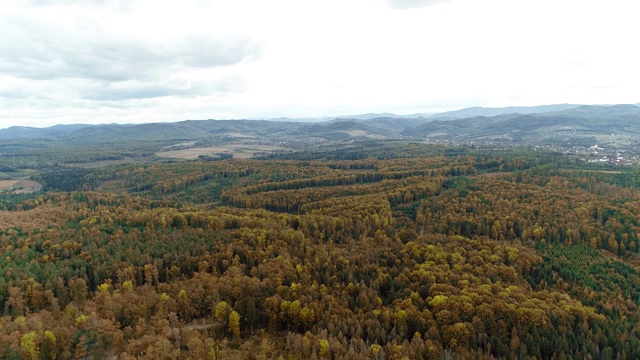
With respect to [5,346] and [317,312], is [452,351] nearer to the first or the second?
[317,312]

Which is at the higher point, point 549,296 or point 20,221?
point 20,221

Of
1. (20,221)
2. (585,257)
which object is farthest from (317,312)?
(20,221)

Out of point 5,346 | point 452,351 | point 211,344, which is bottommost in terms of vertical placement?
point 452,351

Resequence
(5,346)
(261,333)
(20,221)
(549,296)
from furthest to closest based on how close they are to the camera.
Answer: (20,221) → (549,296) → (261,333) → (5,346)

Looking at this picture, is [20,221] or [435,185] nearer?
[20,221]

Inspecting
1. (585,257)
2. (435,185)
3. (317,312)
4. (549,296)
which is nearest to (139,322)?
(317,312)

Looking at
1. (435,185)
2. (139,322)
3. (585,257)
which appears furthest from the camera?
(435,185)

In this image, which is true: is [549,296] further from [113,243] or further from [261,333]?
[113,243]
